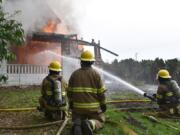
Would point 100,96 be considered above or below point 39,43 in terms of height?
below

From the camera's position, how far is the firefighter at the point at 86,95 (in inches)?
247

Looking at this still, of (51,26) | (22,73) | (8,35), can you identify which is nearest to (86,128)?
(8,35)

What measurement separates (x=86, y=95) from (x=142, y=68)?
84.3ft

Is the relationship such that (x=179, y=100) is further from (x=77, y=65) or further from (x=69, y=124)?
(x=77, y=65)

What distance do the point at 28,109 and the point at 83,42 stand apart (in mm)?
12537

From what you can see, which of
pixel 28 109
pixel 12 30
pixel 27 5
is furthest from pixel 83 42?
pixel 12 30

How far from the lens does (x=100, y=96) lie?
6.37 metres

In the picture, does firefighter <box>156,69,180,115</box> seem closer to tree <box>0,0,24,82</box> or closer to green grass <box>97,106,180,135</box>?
green grass <box>97,106,180,135</box>

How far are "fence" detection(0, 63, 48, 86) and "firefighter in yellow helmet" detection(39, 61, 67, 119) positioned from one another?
8130mm

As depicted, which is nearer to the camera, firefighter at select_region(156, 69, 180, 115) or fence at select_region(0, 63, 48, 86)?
firefighter at select_region(156, 69, 180, 115)

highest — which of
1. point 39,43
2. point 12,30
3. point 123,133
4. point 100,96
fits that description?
point 39,43

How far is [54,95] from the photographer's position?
7891 millimetres

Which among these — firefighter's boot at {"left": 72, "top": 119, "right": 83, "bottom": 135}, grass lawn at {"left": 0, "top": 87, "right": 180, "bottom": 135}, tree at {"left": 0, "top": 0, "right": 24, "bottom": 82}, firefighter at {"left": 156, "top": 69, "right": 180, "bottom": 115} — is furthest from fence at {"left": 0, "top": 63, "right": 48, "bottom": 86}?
firefighter's boot at {"left": 72, "top": 119, "right": 83, "bottom": 135}

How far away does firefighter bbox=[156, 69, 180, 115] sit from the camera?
31.5ft
